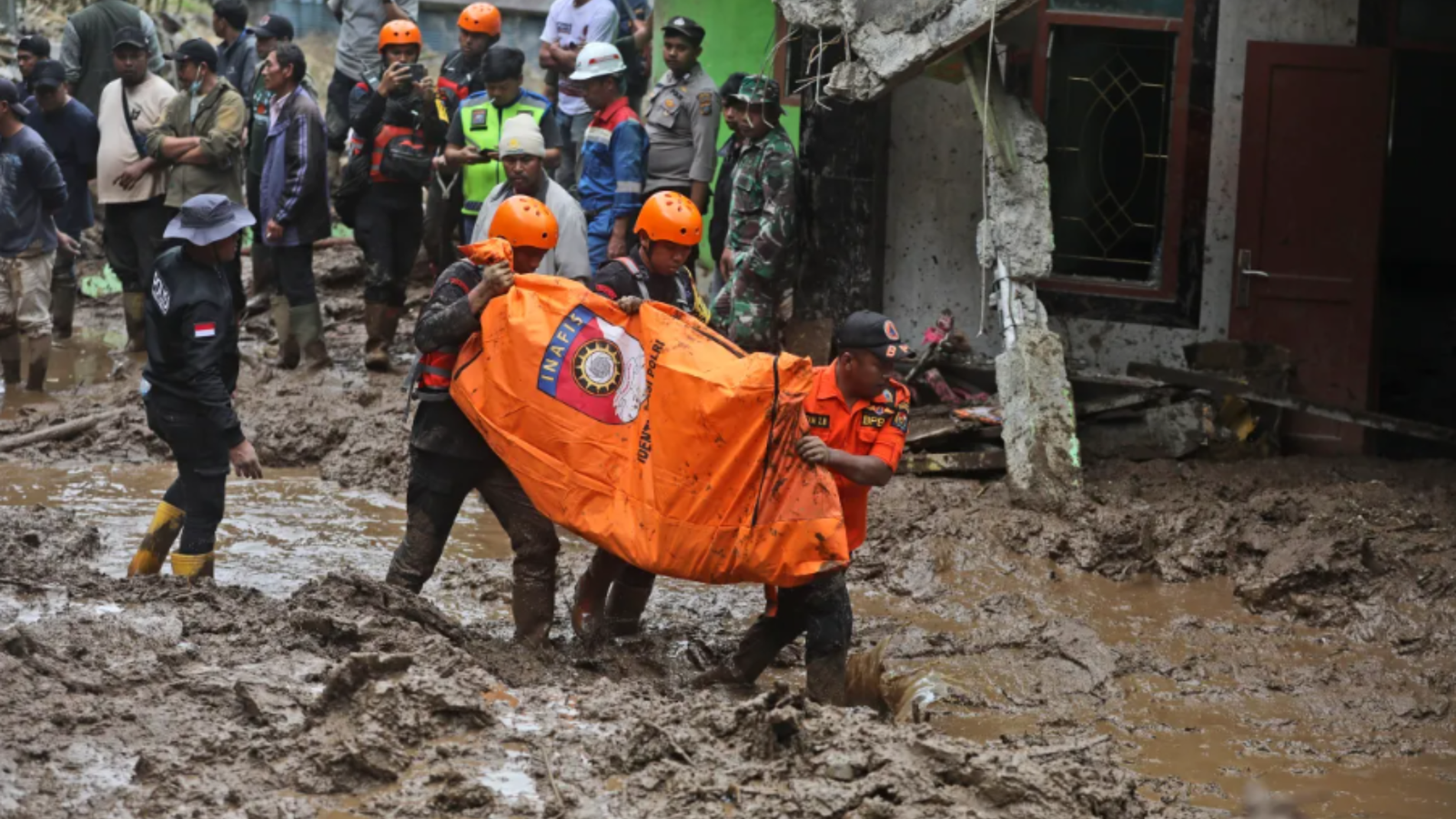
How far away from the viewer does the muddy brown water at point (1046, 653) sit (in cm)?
589

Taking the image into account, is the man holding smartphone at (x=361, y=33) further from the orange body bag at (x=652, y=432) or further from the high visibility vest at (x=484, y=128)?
the orange body bag at (x=652, y=432)

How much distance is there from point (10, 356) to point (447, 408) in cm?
634

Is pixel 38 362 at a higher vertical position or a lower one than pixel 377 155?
lower

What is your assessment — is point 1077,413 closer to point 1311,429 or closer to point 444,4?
point 1311,429

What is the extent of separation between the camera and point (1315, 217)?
34.7 ft

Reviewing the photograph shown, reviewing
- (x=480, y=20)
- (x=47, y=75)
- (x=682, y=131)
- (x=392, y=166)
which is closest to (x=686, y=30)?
(x=682, y=131)

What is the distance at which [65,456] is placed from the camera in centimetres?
1020

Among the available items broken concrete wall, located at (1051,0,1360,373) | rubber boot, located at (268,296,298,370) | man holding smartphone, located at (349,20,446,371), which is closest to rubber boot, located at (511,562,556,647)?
broken concrete wall, located at (1051,0,1360,373)

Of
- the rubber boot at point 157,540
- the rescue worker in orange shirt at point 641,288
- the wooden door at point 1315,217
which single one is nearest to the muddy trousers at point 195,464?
the rubber boot at point 157,540

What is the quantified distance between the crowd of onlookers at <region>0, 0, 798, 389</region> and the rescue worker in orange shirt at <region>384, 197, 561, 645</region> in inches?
119

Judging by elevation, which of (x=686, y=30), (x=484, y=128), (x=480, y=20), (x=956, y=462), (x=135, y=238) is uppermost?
(x=480, y=20)

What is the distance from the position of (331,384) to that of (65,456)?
1989 millimetres

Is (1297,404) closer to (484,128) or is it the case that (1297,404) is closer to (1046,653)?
(1046,653)

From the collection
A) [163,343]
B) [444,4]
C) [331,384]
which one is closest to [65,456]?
[331,384]
